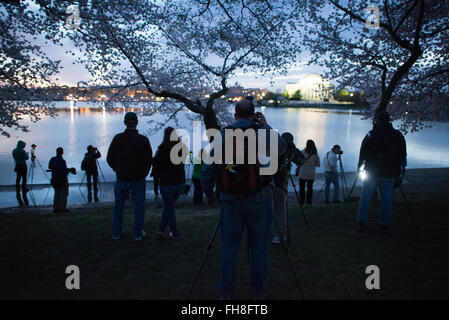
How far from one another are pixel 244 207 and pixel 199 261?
1.61 m

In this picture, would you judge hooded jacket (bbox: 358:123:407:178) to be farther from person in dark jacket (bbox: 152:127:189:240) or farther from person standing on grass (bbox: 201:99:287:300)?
person in dark jacket (bbox: 152:127:189:240)

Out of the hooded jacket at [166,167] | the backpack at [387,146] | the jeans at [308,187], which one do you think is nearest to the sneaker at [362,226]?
the backpack at [387,146]

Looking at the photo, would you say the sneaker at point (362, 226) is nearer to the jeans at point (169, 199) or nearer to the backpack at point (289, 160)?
the backpack at point (289, 160)

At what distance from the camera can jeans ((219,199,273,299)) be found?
9.59ft

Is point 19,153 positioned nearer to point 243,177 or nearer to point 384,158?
point 243,177

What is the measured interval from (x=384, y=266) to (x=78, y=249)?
Result: 427 centimetres

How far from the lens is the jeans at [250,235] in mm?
2924

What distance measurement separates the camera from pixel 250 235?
3.01 meters

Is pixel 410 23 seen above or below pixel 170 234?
above

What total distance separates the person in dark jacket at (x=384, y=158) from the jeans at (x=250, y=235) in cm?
303

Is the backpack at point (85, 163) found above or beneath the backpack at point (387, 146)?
beneath
